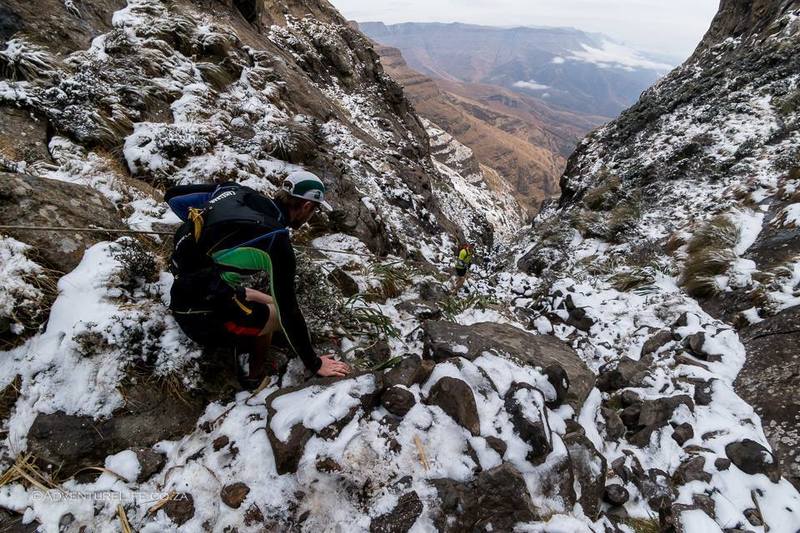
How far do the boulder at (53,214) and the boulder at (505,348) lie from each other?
124 inches

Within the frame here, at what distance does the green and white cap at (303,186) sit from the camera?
2.79 meters

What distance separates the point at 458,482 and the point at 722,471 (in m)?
2.28

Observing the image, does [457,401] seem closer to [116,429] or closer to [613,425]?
[613,425]

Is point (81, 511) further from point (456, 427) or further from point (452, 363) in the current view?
point (452, 363)

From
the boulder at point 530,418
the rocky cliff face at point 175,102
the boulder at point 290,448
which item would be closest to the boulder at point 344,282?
the rocky cliff face at point 175,102

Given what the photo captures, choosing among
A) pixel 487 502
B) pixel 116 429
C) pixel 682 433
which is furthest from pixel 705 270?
pixel 116 429

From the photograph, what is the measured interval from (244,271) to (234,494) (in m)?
1.41

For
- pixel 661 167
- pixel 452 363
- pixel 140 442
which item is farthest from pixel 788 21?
pixel 140 442

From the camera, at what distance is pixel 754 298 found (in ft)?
16.0

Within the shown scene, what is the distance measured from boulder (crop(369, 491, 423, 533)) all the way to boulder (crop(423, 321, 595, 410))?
118 centimetres

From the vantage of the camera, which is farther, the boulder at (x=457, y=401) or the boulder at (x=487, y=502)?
the boulder at (x=457, y=401)

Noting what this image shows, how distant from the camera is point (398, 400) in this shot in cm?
261

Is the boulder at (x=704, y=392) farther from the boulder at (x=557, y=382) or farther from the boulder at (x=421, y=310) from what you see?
the boulder at (x=421, y=310)

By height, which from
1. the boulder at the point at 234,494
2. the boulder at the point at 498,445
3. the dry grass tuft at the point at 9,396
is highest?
the boulder at the point at 498,445
